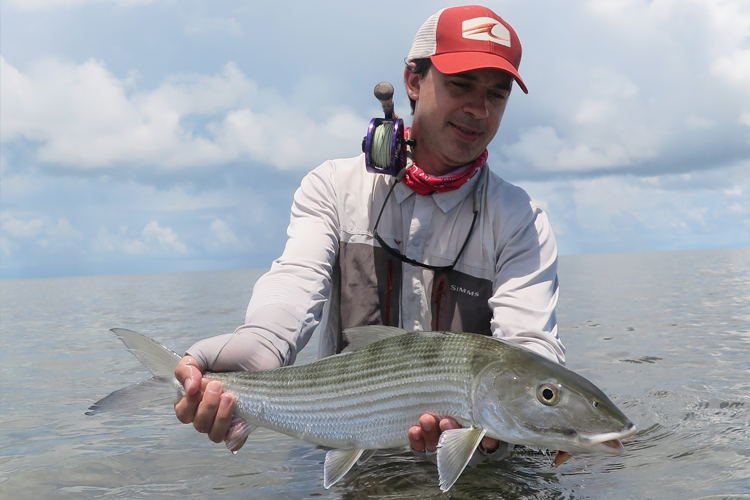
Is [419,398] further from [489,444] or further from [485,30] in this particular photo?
[485,30]

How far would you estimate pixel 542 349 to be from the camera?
3.70 m

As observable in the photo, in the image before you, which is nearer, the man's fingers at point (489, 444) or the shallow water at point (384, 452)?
the man's fingers at point (489, 444)

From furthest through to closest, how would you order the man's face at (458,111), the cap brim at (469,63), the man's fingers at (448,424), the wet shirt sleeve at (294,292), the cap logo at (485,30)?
the man's face at (458,111) → the cap logo at (485,30) → the cap brim at (469,63) → the wet shirt sleeve at (294,292) → the man's fingers at (448,424)

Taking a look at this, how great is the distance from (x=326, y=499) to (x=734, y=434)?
3716mm

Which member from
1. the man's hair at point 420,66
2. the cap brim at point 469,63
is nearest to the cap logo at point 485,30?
the cap brim at point 469,63

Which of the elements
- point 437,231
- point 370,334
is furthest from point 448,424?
point 437,231

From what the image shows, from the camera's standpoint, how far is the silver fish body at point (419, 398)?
111 inches

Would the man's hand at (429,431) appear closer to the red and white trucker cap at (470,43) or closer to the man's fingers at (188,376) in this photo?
the man's fingers at (188,376)

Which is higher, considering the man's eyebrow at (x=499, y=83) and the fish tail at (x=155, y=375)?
the man's eyebrow at (x=499, y=83)

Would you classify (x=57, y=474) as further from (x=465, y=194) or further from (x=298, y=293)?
(x=465, y=194)

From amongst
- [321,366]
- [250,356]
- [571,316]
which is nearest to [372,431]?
[321,366]

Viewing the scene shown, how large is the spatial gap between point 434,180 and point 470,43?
A: 0.95 m

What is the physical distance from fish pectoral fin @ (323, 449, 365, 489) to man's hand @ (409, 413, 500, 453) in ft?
1.18

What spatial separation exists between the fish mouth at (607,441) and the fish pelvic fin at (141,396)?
2128mm
